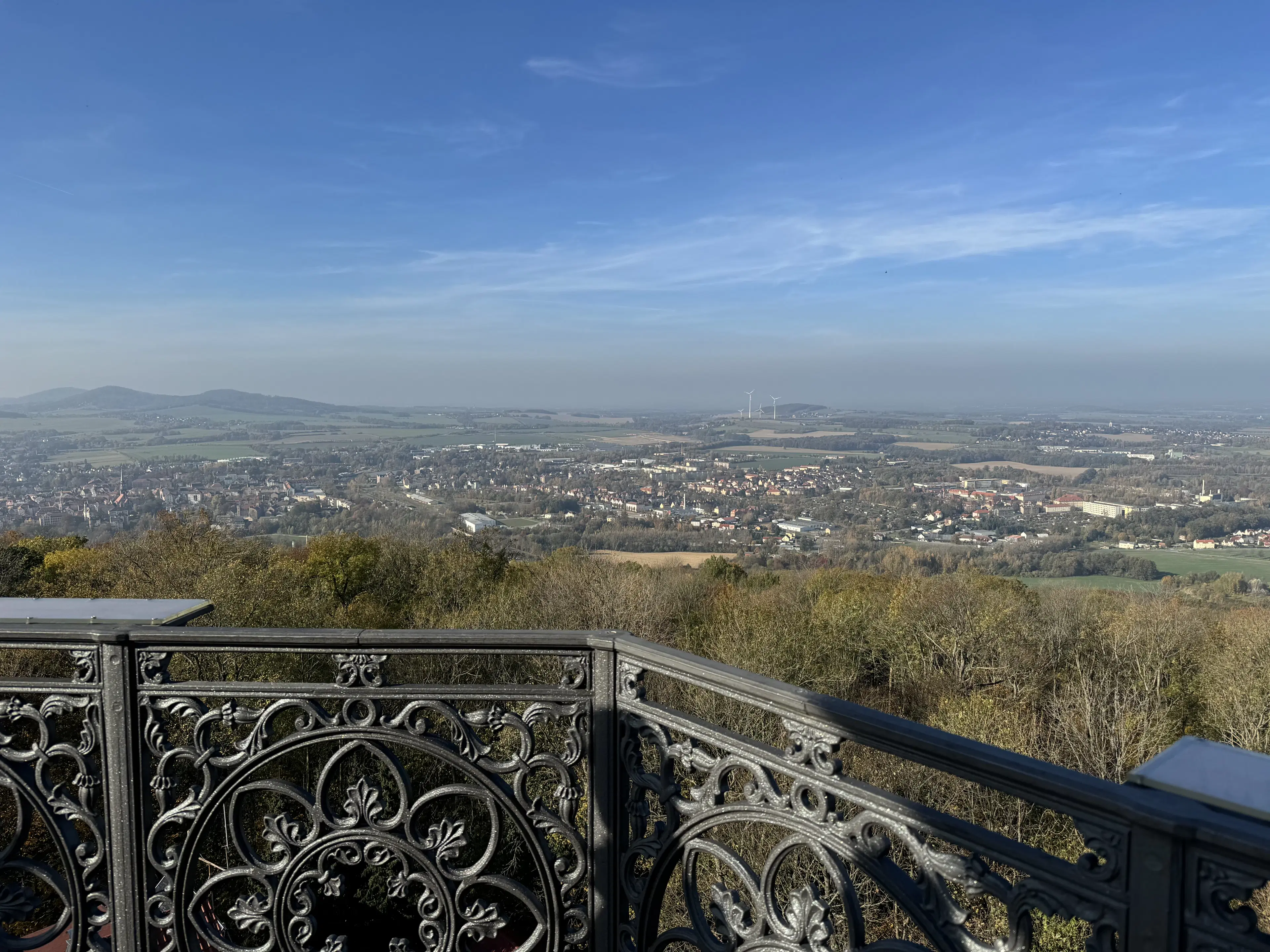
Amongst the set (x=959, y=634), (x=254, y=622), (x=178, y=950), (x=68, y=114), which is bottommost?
(x=959, y=634)

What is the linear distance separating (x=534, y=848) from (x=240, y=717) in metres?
0.85

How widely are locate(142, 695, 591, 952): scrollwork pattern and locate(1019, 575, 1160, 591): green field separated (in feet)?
101

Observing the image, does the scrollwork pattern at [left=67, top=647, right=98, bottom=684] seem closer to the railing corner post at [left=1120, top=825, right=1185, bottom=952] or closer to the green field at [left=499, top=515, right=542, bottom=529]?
the railing corner post at [left=1120, top=825, right=1185, bottom=952]

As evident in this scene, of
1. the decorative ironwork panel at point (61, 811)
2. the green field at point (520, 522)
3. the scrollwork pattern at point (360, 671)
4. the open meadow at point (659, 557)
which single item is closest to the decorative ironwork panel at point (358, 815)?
the scrollwork pattern at point (360, 671)

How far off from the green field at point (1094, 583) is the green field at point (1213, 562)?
8.34ft

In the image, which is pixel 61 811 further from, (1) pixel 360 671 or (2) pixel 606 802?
(2) pixel 606 802

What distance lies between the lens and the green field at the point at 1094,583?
2898 cm

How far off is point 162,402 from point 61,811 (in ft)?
229

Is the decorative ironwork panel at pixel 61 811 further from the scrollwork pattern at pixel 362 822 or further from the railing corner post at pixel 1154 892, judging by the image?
the railing corner post at pixel 1154 892

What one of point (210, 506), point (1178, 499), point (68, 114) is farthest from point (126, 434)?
point (1178, 499)

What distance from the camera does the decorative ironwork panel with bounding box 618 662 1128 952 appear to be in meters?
1.25

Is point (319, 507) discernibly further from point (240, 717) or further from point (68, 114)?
point (240, 717)

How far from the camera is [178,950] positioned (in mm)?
2146

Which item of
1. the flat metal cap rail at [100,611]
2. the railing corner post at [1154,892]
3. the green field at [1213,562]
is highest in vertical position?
the flat metal cap rail at [100,611]
